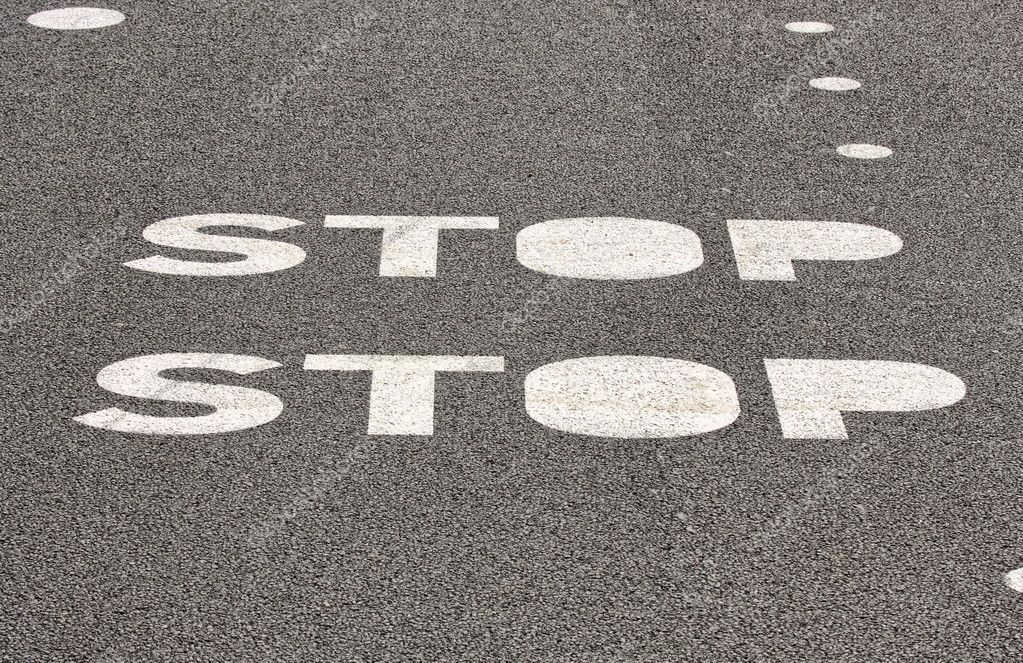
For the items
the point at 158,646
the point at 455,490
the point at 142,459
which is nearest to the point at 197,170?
the point at 142,459

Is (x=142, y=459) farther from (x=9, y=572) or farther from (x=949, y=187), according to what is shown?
(x=949, y=187)

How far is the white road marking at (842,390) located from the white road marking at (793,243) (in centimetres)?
60

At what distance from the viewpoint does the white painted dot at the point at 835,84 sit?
595 cm

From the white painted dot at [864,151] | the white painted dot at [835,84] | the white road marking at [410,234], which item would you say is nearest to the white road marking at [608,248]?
the white road marking at [410,234]

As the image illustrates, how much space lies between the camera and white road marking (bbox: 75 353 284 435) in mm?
3578

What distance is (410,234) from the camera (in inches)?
184

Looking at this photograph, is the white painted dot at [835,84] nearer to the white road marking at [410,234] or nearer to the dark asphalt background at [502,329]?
the dark asphalt background at [502,329]

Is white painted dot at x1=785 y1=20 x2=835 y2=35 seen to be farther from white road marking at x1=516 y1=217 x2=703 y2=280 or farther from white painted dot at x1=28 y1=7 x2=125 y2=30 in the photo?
white painted dot at x1=28 y1=7 x2=125 y2=30

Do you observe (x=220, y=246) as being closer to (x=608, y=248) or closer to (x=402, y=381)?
(x=402, y=381)

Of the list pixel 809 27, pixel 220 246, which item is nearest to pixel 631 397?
pixel 220 246

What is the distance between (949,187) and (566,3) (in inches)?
100.0

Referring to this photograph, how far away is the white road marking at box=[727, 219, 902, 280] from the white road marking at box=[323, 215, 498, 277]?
84 centimetres

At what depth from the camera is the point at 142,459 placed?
3432mm

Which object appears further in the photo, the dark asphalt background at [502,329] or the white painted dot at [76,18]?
the white painted dot at [76,18]
